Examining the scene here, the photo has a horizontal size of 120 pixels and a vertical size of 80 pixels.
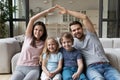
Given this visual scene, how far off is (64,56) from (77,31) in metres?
0.34

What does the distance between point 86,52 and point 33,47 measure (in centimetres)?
65

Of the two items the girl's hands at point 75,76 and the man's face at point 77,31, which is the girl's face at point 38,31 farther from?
the girl's hands at point 75,76

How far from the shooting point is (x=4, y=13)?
4906 mm

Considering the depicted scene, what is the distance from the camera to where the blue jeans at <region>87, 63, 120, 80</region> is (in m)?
2.22

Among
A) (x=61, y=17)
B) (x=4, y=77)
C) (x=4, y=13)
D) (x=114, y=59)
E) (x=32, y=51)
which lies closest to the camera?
(x=32, y=51)

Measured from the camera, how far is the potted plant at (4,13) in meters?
4.85

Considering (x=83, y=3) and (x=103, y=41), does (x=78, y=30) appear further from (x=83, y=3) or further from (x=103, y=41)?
(x=83, y=3)

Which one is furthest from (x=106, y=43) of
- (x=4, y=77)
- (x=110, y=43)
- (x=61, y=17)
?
(x=61, y=17)

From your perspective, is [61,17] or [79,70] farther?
[61,17]

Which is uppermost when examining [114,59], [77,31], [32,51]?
[77,31]

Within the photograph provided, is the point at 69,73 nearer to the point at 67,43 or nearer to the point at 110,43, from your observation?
the point at 67,43

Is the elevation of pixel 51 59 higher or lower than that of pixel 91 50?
lower

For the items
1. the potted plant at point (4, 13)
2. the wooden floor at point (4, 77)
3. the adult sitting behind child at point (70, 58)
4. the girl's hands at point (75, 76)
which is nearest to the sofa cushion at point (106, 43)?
the adult sitting behind child at point (70, 58)

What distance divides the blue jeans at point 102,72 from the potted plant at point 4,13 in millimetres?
2987
